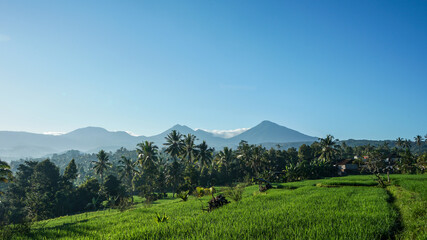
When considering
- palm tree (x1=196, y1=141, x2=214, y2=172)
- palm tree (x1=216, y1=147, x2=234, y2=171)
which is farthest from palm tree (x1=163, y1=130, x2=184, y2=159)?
palm tree (x1=216, y1=147, x2=234, y2=171)

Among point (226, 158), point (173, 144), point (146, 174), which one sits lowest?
point (146, 174)

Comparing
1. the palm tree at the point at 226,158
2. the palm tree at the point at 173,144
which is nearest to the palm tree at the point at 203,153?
the palm tree at the point at 173,144

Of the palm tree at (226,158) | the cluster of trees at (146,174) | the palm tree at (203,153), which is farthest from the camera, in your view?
the palm tree at (226,158)

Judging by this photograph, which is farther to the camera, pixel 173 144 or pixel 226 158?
pixel 226 158

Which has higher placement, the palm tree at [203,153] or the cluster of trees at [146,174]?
the palm tree at [203,153]

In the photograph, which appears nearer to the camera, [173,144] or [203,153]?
[173,144]

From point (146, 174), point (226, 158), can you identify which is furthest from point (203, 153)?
point (146, 174)

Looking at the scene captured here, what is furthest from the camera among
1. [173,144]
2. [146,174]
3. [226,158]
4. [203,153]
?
[226,158]

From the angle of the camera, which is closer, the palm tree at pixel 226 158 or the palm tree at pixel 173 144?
the palm tree at pixel 173 144

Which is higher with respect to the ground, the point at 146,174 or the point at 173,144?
the point at 173,144

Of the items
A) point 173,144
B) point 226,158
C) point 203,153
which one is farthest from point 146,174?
point 226,158

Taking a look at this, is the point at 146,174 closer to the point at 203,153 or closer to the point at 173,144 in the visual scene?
the point at 173,144

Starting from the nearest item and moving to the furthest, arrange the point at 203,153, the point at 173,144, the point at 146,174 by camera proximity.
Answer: the point at 173,144, the point at 146,174, the point at 203,153

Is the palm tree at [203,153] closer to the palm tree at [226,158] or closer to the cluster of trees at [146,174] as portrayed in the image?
the cluster of trees at [146,174]
